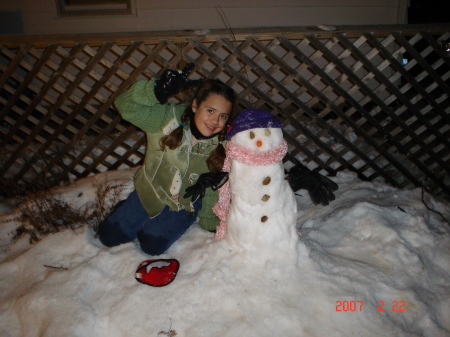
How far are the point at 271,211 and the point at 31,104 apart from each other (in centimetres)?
239

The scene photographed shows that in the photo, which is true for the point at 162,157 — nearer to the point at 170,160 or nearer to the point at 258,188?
the point at 170,160

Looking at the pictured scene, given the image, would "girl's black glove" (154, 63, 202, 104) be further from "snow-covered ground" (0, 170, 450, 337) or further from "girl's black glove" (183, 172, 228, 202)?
"snow-covered ground" (0, 170, 450, 337)

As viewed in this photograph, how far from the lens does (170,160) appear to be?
1.93m

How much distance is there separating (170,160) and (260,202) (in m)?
0.67

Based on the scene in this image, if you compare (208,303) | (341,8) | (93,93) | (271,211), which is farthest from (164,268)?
(341,8)

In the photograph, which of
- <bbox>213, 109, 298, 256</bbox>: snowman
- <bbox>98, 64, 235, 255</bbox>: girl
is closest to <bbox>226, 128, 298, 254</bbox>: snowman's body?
<bbox>213, 109, 298, 256</bbox>: snowman

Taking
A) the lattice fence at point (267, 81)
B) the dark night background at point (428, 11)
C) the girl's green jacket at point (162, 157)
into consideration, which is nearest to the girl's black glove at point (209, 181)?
the girl's green jacket at point (162, 157)

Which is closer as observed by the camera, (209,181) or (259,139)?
(259,139)

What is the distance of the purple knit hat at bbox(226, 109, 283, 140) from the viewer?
4.94 ft

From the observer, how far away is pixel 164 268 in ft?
6.10

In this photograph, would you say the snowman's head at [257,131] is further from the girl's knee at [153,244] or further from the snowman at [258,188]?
the girl's knee at [153,244]

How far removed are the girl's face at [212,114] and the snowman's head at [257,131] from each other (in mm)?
278

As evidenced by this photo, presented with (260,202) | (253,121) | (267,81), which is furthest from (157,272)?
(267,81)

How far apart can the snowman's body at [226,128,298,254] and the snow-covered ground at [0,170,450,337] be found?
0.13 m
